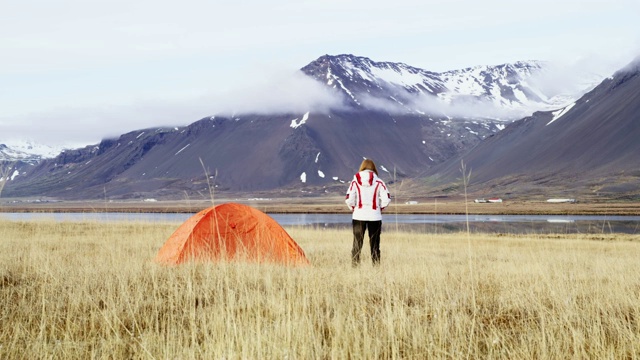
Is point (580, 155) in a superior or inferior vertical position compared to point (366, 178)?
superior

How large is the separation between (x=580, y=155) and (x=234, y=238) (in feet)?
521

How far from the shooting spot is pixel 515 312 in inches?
248

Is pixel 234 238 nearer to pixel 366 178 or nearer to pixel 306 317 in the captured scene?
pixel 366 178

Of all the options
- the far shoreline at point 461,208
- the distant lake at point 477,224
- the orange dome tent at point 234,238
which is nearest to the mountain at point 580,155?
the far shoreline at point 461,208

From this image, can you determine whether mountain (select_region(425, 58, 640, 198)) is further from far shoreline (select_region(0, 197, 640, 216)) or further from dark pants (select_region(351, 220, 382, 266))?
dark pants (select_region(351, 220, 382, 266))

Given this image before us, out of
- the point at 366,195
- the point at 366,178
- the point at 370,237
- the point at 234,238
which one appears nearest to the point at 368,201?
the point at 366,195

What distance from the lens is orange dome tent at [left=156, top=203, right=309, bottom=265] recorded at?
37.7 ft

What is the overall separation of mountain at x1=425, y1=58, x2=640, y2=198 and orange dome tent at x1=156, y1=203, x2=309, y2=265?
381 feet

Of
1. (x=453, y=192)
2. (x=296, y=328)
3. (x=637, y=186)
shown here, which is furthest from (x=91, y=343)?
(x=453, y=192)

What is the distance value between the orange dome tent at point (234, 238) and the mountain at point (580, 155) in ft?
381

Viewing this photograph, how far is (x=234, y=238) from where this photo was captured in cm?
1200

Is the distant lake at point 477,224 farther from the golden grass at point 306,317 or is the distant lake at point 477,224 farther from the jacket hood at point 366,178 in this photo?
the golden grass at point 306,317

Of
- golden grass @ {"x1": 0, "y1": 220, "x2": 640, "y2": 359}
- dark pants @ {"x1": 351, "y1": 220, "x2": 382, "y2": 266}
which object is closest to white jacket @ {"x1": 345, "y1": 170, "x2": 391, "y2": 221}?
dark pants @ {"x1": 351, "y1": 220, "x2": 382, "y2": 266}

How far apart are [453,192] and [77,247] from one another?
507ft
